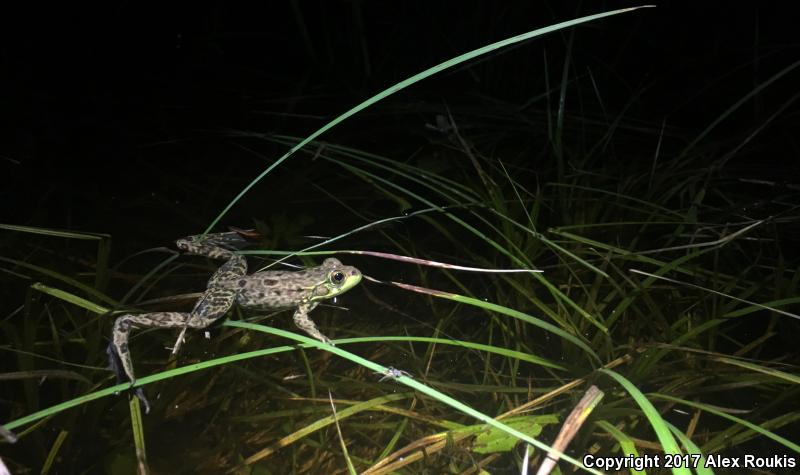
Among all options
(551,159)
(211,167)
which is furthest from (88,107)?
(551,159)

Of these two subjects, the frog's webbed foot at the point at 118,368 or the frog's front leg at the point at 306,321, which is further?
the frog's front leg at the point at 306,321

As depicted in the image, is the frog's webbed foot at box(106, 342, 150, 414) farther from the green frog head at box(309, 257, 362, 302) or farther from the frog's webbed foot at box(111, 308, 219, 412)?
the green frog head at box(309, 257, 362, 302)

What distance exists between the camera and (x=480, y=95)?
3.46m

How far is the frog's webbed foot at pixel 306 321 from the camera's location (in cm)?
234

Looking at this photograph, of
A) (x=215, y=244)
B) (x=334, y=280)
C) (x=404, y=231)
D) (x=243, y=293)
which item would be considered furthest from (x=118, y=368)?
(x=404, y=231)

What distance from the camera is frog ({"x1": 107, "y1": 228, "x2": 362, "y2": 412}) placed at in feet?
7.36

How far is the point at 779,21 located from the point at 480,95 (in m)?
1.86

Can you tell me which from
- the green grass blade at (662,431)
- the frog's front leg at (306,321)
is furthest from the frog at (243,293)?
the green grass blade at (662,431)

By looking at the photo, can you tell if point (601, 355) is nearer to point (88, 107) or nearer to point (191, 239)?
point (191, 239)

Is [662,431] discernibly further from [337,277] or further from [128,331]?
[128,331]

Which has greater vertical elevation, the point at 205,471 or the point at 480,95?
the point at 480,95

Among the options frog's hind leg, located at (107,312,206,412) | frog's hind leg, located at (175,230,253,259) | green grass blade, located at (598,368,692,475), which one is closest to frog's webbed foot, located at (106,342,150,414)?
frog's hind leg, located at (107,312,206,412)

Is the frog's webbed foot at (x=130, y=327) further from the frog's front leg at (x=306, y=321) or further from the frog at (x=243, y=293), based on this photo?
the frog's front leg at (x=306, y=321)

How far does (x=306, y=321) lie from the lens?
2443 millimetres
